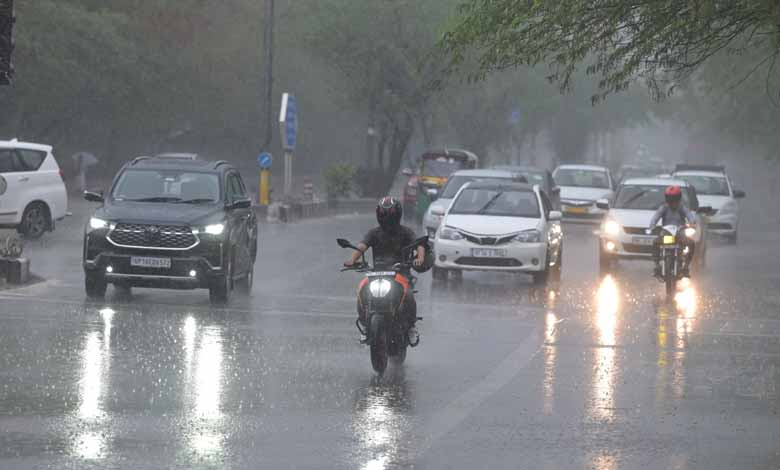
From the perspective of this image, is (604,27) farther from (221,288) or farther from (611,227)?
(611,227)

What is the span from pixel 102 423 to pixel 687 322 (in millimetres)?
9347

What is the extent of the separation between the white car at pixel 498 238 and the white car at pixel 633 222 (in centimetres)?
273

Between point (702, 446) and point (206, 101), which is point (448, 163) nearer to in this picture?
point (206, 101)

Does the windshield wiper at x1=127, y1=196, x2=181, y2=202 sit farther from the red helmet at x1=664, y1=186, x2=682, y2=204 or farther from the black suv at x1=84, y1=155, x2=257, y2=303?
the red helmet at x1=664, y1=186, x2=682, y2=204

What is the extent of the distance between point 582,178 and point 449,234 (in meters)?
21.6

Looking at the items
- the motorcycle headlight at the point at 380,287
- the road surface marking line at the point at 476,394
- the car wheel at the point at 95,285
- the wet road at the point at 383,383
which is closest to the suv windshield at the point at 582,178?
the wet road at the point at 383,383

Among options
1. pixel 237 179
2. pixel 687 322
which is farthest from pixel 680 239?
pixel 237 179

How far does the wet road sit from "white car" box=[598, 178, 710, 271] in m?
5.02

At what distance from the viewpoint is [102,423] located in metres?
9.44

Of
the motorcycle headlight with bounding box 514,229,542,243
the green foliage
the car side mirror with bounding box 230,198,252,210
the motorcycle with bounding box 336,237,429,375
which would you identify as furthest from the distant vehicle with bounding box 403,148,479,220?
the motorcycle with bounding box 336,237,429,375

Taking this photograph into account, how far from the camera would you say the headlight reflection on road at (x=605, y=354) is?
10.7m

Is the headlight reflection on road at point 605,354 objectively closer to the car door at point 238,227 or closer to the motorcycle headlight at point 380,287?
the motorcycle headlight at point 380,287

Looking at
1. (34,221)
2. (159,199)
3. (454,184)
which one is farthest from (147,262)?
(454,184)

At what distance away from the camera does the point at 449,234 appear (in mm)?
21797
